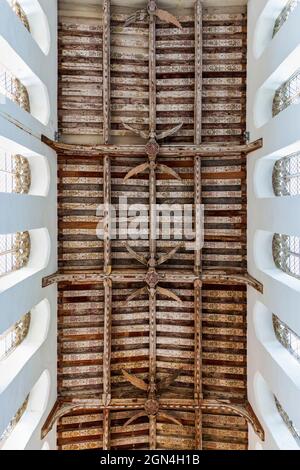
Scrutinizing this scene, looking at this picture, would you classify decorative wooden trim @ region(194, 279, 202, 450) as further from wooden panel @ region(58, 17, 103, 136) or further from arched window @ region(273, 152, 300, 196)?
wooden panel @ region(58, 17, 103, 136)

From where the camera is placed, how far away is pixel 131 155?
11.4 metres

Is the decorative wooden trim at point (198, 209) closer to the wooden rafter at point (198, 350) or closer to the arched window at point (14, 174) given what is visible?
the wooden rafter at point (198, 350)

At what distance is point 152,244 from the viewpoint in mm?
11328

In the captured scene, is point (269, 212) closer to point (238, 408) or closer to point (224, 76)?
point (224, 76)

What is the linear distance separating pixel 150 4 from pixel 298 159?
6.10m

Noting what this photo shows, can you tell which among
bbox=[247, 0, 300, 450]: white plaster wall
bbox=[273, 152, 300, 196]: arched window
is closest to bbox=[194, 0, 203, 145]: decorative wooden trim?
bbox=[247, 0, 300, 450]: white plaster wall

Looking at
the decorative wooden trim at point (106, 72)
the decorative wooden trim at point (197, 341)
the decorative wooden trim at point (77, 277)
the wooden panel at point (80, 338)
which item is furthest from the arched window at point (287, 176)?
the wooden panel at point (80, 338)

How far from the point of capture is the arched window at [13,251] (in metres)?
8.98

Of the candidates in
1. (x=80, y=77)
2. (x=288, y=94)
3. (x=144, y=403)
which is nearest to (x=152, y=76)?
(x=80, y=77)

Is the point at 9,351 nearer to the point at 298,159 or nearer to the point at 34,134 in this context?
the point at 34,134

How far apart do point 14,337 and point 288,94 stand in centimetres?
932
